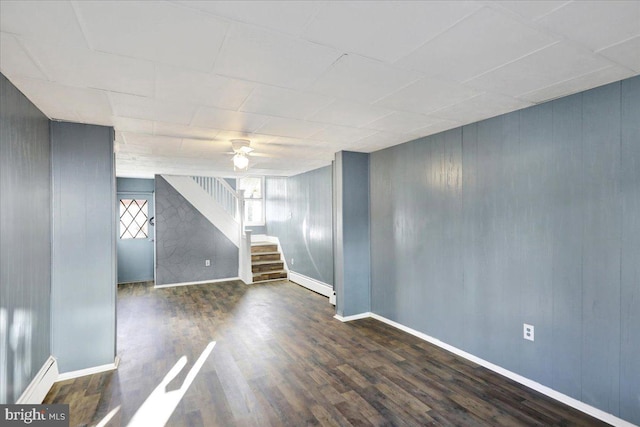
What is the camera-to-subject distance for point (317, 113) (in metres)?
2.71

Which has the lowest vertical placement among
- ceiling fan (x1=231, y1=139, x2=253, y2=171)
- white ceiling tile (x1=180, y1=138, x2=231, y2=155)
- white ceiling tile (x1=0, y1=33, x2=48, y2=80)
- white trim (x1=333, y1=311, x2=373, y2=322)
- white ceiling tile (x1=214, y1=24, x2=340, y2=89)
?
white trim (x1=333, y1=311, x2=373, y2=322)

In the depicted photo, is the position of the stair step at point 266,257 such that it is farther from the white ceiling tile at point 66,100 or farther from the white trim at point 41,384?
the white ceiling tile at point 66,100

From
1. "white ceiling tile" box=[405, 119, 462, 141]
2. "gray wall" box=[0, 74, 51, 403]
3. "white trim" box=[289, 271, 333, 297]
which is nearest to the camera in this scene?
"gray wall" box=[0, 74, 51, 403]

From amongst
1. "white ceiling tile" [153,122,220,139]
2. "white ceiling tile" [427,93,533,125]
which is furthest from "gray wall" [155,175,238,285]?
"white ceiling tile" [427,93,533,125]

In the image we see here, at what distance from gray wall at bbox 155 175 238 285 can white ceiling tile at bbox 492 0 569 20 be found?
646 centimetres

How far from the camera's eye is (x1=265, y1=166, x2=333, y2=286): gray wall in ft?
18.6

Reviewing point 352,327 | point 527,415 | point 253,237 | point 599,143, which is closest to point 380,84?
point 599,143

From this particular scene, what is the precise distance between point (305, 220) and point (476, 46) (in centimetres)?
498

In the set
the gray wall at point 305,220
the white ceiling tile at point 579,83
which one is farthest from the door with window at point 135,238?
the white ceiling tile at point 579,83

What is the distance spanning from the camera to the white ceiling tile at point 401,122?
113 inches

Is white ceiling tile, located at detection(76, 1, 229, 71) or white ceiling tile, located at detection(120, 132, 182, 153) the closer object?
white ceiling tile, located at detection(76, 1, 229, 71)

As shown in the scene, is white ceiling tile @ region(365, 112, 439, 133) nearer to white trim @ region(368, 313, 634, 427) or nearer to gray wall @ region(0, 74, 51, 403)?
white trim @ region(368, 313, 634, 427)

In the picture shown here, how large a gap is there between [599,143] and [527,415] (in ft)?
6.54

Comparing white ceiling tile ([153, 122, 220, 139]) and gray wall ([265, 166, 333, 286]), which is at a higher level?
white ceiling tile ([153, 122, 220, 139])
